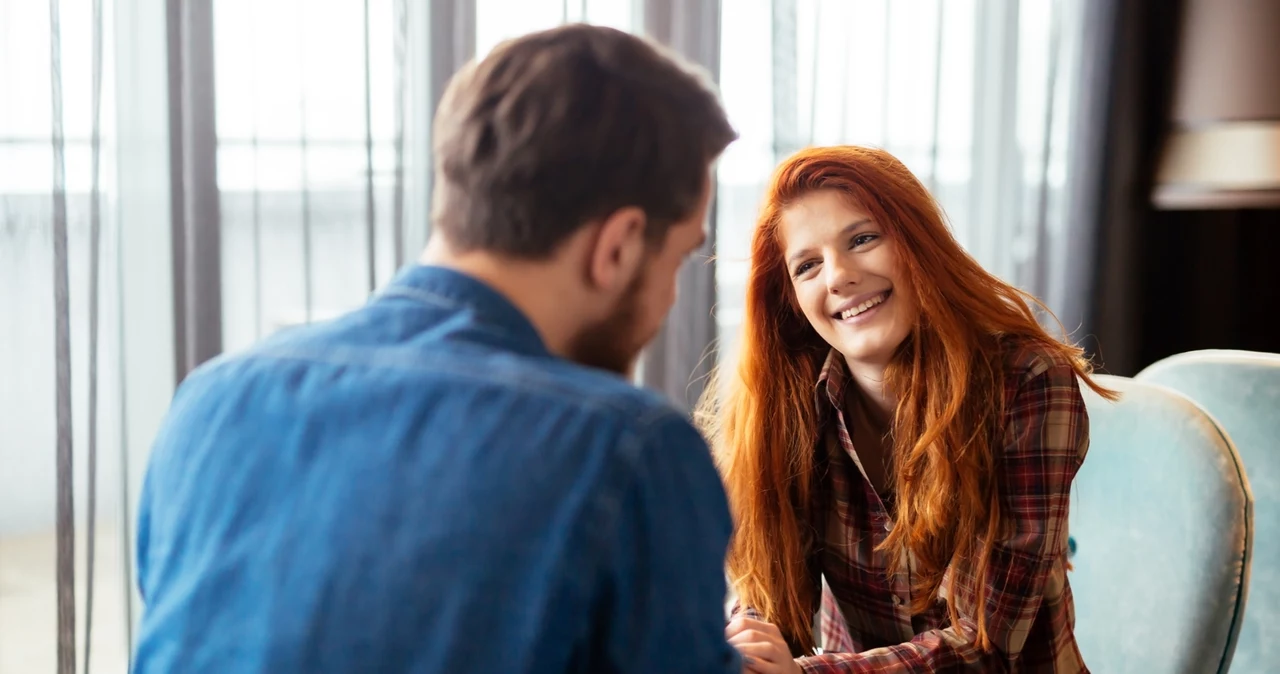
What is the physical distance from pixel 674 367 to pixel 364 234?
2.15 ft

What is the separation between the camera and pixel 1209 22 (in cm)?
258

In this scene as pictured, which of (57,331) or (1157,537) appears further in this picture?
(57,331)

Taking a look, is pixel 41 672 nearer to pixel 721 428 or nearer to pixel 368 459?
pixel 721 428

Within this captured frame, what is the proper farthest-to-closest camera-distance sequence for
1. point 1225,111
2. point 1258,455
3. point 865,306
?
point 1225,111
point 1258,455
point 865,306

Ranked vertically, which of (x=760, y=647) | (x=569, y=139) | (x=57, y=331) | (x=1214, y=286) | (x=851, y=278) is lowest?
(x=760, y=647)

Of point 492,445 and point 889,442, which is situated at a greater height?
point 492,445

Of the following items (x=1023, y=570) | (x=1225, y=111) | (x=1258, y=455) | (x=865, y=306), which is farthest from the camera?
(x=1225, y=111)

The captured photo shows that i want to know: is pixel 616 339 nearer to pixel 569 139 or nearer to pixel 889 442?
pixel 569 139

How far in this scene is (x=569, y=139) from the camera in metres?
0.77

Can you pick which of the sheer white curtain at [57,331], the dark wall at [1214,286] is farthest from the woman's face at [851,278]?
the dark wall at [1214,286]

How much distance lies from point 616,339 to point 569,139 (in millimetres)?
154

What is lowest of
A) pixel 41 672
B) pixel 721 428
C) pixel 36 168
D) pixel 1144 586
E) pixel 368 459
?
pixel 41 672

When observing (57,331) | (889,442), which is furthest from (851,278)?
(57,331)

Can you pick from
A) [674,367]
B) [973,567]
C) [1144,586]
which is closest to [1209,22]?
[674,367]
